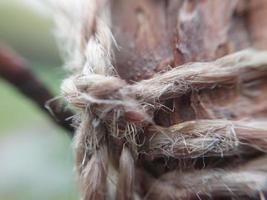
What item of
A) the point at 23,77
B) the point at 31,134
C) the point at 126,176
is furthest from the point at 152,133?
the point at 31,134

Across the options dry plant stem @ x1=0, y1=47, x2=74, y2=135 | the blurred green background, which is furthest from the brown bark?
the blurred green background

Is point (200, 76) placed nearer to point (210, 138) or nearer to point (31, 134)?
point (210, 138)

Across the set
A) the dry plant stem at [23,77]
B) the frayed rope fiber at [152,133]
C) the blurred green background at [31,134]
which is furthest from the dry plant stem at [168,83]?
the blurred green background at [31,134]

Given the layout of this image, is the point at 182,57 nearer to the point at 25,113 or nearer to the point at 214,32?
the point at 214,32

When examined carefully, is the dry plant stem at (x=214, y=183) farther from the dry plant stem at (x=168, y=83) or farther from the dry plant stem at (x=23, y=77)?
the dry plant stem at (x=23, y=77)

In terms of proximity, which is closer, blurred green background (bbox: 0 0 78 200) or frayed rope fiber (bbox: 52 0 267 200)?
frayed rope fiber (bbox: 52 0 267 200)

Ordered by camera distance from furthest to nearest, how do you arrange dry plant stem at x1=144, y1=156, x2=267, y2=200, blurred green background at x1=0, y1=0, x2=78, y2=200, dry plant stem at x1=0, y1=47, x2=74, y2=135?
1. blurred green background at x1=0, y1=0, x2=78, y2=200
2. dry plant stem at x1=0, y1=47, x2=74, y2=135
3. dry plant stem at x1=144, y1=156, x2=267, y2=200

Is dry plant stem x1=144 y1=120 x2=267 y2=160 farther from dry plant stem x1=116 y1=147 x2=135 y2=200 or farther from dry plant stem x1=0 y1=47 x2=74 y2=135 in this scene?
dry plant stem x1=0 y1=47 x2=74 y2=135
